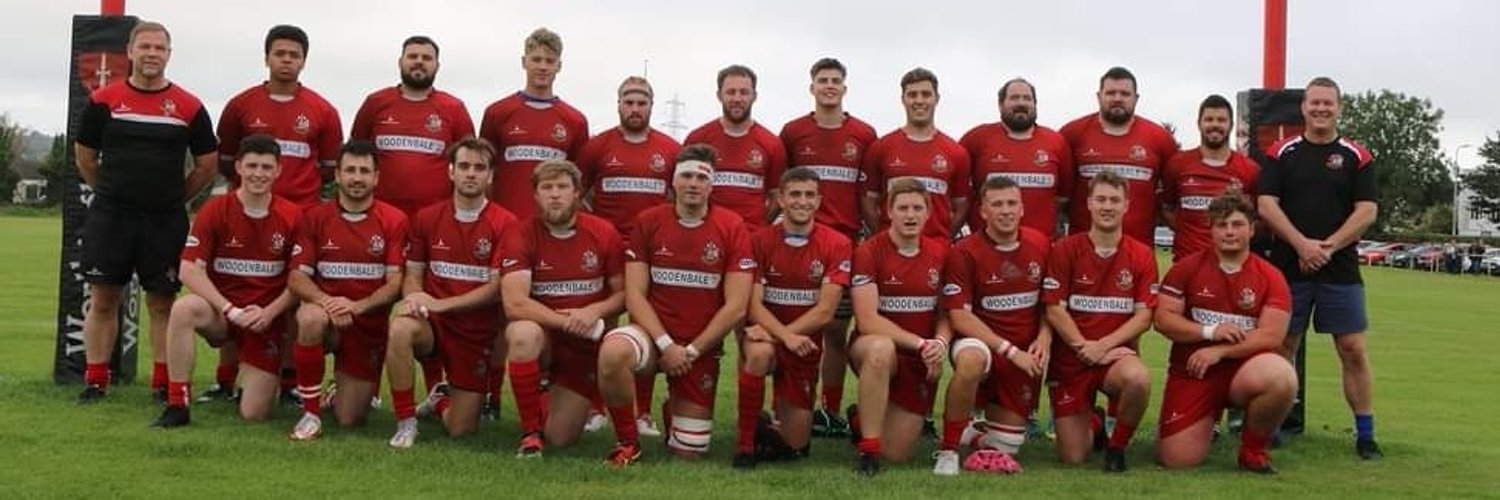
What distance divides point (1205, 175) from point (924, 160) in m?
1.66

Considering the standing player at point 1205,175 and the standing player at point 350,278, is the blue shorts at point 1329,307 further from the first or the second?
the standing player at point 350,278

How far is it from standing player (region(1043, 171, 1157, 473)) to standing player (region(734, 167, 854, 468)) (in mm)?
1174

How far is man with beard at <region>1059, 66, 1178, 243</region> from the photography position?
7.50 m

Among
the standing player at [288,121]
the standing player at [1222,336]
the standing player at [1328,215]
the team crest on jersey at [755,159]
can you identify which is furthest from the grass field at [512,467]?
the team crest on jersey at [755,159]

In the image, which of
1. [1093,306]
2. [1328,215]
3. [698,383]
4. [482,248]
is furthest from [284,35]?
[1328,215]

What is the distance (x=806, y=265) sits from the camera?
6465mm

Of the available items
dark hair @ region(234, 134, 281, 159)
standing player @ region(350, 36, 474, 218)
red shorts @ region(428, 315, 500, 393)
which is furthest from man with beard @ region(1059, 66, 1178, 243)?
dark hair @ region(234, 134, 281, 159)

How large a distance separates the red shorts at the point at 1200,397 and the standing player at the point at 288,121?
4.86m

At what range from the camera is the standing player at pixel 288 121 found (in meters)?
7.28

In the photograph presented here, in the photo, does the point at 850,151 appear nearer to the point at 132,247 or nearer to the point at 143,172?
the point at 143,172

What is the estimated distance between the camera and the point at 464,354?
6730mm

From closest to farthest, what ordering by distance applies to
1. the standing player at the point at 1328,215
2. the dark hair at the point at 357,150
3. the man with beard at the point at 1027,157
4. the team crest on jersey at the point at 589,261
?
the team crest on jersey at the point at 589,261 < the dark hair at the point at 357,150 < the standing player at the point at 1328,215 < the man with beard at the point at 1027,157

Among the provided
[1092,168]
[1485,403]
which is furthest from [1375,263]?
[1092,168]

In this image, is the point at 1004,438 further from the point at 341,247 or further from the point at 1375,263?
the point at 1375,263
